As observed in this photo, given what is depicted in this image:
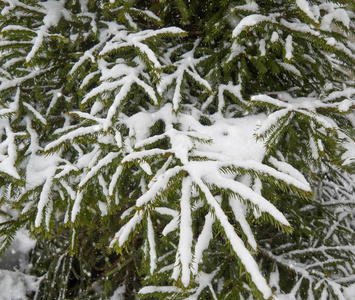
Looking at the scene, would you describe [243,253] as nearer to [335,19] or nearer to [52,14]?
[335,19]

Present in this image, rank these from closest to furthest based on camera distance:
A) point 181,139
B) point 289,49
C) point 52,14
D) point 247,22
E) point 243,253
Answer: point 243,253 → point 181,139 → point 247,22 → point 289,49 → point 52,14

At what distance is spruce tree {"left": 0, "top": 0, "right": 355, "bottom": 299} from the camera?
1305 millimetres

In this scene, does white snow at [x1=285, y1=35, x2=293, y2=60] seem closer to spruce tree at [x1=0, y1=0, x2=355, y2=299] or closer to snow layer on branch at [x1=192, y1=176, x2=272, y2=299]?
spruce tree at [x1=0, y1=0, x2=355, y2=299]

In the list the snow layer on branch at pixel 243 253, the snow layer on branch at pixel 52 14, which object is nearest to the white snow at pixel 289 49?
the snow layer on branch at pixel 243 253

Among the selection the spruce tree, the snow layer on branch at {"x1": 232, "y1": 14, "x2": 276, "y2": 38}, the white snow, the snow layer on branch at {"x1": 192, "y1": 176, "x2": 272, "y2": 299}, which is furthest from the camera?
the white snow

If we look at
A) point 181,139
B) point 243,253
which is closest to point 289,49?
point 181,139

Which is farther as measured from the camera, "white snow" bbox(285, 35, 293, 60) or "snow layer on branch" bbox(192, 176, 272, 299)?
"white snow" bbox(285, 35, 293, 60)

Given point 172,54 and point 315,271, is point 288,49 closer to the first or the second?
point 172,54

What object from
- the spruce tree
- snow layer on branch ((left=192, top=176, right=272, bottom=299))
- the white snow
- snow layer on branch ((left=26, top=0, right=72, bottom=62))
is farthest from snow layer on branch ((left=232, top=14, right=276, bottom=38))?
snow layer on branch ((left=26, top=0, right=72, bottom=62))

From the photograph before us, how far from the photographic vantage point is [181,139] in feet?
5.13

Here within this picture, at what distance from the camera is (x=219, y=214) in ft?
3.51

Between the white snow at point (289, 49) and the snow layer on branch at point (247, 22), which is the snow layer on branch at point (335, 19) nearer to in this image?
the white snow at point (289, 49)

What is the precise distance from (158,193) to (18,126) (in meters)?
2.17

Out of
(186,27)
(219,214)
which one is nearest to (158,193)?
(219,214)
